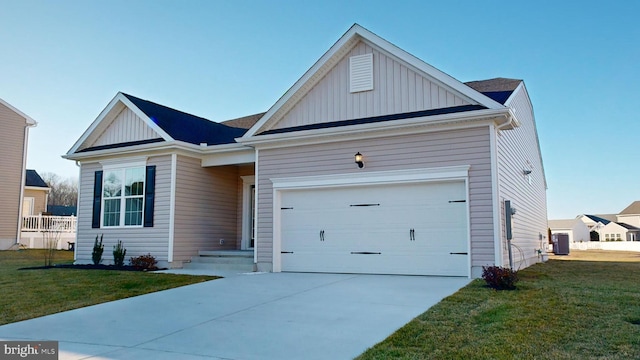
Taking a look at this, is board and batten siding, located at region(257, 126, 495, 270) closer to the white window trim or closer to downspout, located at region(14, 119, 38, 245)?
the white window trim

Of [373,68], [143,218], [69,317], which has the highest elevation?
[373,68]

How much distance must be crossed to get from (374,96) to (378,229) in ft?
10.2

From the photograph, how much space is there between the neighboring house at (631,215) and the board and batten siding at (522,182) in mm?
51826

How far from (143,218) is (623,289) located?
11.3 metres

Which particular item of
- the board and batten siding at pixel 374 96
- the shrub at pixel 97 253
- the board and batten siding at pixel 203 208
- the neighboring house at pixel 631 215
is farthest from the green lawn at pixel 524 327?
the neighboring house at pixel 631 215

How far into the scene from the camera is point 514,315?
557 centimetres

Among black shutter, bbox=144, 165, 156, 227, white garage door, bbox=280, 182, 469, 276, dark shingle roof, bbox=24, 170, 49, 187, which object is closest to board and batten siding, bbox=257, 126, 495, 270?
white garage door, bbox=280, 182, 469, 276

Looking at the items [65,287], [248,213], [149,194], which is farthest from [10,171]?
[65,287]

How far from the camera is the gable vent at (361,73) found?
1098 cm

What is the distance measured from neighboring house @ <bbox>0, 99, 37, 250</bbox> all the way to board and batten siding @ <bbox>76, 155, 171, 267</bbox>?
8858mm

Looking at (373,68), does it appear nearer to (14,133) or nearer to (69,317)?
(69,317)

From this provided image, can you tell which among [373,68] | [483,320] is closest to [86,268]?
[373,68]
